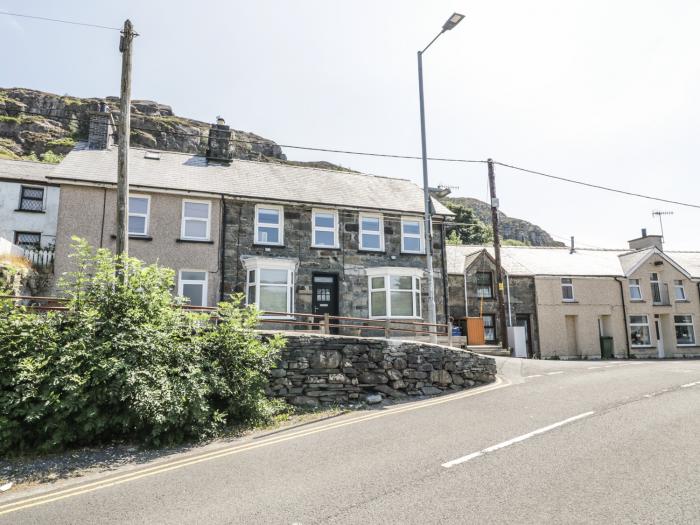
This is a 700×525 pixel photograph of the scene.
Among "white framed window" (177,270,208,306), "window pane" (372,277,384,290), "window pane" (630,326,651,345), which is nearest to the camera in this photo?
"white framed window" (177,270,208,306)

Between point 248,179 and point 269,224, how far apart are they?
287 cm

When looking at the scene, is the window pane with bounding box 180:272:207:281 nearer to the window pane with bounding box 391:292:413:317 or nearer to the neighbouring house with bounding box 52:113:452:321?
the neighbouring house with bounding box 52:113:452:321

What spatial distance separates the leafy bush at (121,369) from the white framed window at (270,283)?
24.8 feet

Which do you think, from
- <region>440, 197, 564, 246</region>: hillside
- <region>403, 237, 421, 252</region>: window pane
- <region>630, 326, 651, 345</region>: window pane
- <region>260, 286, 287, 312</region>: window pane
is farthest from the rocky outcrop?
<region>440, 197, 564, 246</region>: hillside

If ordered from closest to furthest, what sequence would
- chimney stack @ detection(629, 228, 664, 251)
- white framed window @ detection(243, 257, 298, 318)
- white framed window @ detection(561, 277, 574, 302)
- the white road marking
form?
the white road marking → white framed window @ detection(243, 257, 298, 318) → white framed window @ detection(561, 277, 574, 302) → chimney stack @ detection(629, 228, 664, 251)

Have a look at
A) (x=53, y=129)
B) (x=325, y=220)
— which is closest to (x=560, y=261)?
(x=325, y=220)

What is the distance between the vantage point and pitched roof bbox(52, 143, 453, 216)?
17.7 meters

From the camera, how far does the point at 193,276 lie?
1753cm

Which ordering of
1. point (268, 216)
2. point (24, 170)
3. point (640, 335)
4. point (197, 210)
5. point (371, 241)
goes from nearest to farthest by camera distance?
point (197, 210) < point (268, 216) < point (371, 241) < point (24, 170) < point (640, 335)

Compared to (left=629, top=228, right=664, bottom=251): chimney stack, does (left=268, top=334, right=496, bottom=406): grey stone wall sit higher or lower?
lower

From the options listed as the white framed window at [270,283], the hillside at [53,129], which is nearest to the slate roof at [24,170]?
the white framed window at [270,283]

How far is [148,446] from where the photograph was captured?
8453mm

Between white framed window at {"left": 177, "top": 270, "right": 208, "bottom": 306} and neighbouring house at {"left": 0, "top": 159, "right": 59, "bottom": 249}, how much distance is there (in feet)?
39.1

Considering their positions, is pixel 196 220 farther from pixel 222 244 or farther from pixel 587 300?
pixel 587 300
